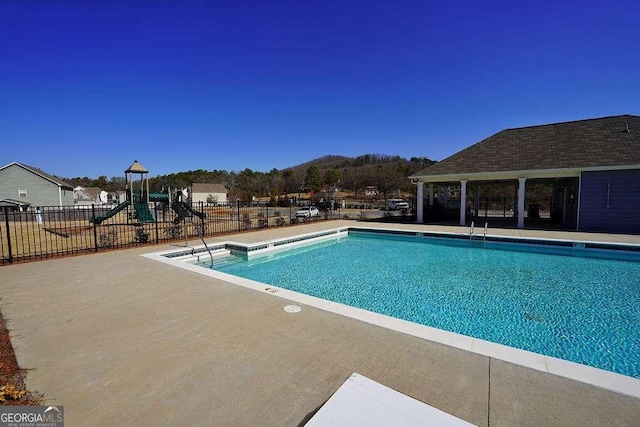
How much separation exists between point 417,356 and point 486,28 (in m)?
12.2

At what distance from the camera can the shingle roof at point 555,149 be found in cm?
1350

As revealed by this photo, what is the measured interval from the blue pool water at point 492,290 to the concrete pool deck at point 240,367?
2.10 meters

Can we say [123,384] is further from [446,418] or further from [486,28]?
[486,28]

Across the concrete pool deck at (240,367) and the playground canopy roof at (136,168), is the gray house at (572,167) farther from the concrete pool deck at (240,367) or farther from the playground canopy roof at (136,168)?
the playground canopy roof at (136,168)

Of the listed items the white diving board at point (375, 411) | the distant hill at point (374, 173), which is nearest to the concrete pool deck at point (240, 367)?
the white diving board at point (375, 411)

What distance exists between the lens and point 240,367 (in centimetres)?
301

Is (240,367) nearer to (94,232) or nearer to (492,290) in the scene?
(492,290)

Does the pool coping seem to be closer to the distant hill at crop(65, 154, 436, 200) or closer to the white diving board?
the white diving board

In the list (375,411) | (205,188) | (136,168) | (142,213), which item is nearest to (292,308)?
(375,411)

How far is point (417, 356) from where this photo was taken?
10.4ft

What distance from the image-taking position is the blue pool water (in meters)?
4.63

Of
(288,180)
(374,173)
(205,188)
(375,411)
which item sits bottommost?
(375,411)

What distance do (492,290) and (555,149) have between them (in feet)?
41.3

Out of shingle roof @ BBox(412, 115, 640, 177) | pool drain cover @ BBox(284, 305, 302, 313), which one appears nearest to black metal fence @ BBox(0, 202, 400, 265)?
pool drain cover @ BBox(284, 305, 302, 313)
